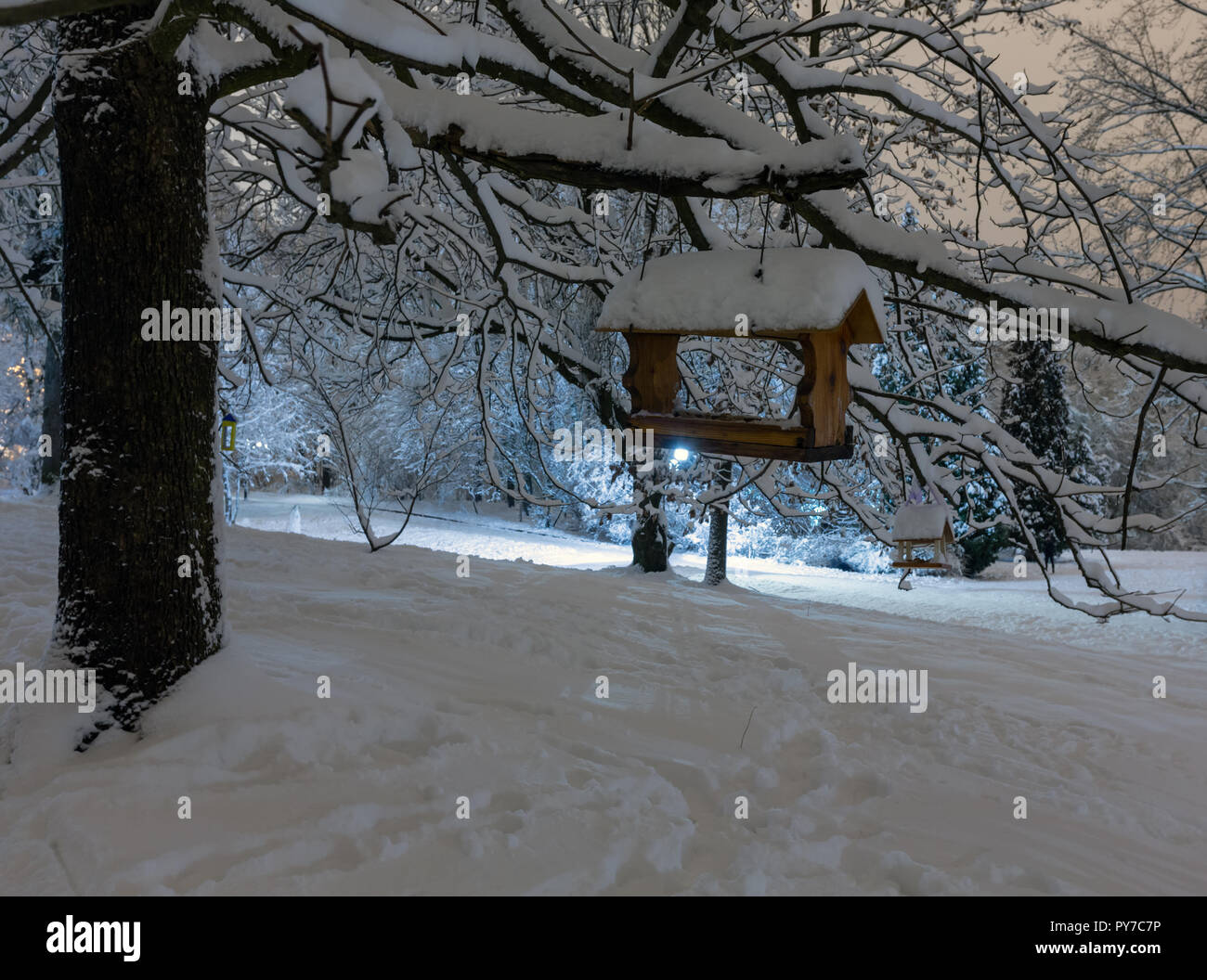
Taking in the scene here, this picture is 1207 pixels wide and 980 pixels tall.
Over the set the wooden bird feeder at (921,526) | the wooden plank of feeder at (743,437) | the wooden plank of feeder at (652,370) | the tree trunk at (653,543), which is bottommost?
the tree trunk at (653,543)

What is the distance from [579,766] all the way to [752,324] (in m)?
1.80

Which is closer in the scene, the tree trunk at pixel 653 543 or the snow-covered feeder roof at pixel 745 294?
the snow-covered feeder roof at pixel 745 294

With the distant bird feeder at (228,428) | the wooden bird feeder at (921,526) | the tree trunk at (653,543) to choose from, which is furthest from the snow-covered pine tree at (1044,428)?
the distant bird feeder at (228,428)

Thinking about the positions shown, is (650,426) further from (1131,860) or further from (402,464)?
(402,464)

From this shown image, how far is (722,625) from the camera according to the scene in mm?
5820

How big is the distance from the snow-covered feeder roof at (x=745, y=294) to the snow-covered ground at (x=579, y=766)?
5.70 feet

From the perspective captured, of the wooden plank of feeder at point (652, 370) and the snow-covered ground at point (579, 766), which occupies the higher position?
the wooden plank of feeder at point (652, 370)

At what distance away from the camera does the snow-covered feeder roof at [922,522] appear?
544cm

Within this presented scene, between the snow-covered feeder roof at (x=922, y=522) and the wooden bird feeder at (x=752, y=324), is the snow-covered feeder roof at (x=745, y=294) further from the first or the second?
the snow-covered feeder roof at (x=922, y=522)

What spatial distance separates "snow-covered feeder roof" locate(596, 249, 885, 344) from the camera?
2914mm

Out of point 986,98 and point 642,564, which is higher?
point 986,98

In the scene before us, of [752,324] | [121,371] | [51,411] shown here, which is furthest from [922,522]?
[51,411]
